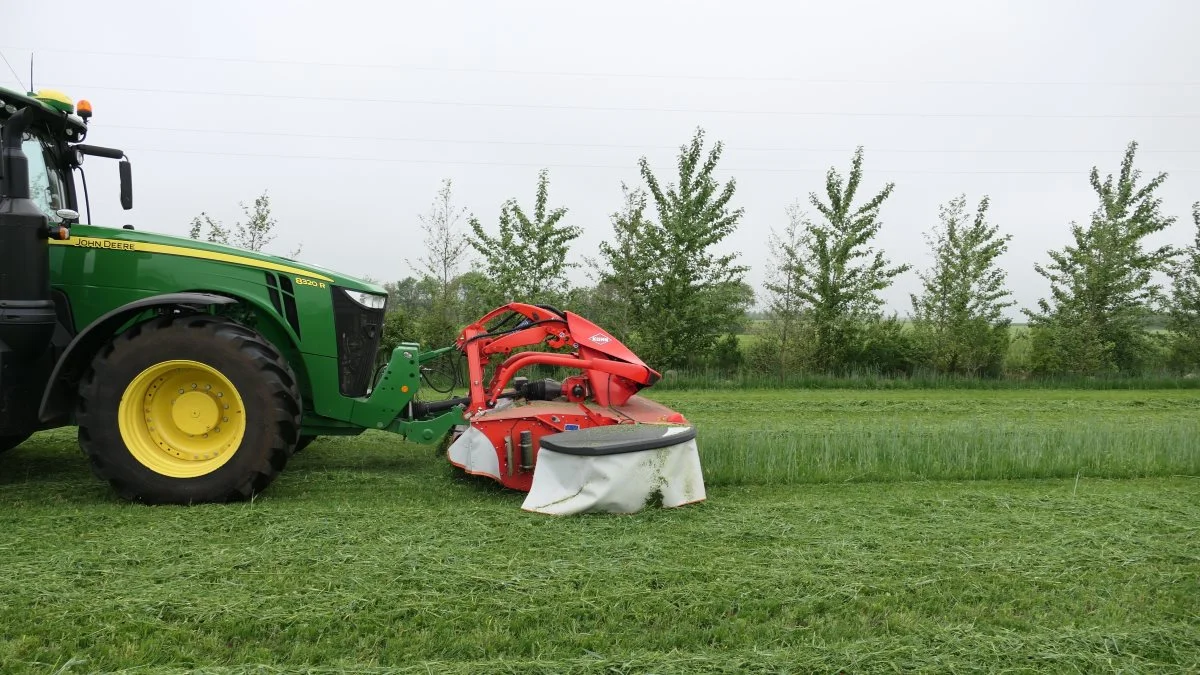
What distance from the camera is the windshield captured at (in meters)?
5.05

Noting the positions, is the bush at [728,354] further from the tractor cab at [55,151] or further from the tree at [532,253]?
the tractor cab at [55,151]

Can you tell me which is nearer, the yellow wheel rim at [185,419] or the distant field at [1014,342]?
the yellow wheel rim at [185,419]

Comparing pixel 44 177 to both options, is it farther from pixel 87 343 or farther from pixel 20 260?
pixel 87 343

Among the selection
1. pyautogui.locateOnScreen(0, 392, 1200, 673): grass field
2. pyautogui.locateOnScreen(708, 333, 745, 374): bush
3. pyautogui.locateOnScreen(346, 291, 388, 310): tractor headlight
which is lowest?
pyautogui.locateOnScreen(0, 392, 1200, 673): grass field

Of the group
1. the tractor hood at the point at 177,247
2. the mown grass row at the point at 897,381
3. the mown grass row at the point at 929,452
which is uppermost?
the tractor hood at the point at 177,247

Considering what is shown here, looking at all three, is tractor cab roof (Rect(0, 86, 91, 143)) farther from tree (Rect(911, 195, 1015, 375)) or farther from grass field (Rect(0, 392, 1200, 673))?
tree (Rect(911, 195, 1015, 375))

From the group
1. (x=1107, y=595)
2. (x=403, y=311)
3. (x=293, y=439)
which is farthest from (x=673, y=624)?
(x=403, y=311)

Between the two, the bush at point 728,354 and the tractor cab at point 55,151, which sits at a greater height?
the tractor cab at point 55,151

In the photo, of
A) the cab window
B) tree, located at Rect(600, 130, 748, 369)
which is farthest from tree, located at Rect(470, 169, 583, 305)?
the cab window

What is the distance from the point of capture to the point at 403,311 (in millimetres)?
13500

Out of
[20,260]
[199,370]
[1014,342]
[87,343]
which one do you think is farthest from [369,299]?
[1014,342]

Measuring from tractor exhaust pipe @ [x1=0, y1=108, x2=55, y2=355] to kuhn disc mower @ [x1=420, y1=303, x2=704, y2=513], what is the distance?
7.96ft

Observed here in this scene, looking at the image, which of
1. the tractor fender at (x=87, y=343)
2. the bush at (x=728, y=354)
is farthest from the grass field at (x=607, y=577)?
the bush at (x=728, y=354)

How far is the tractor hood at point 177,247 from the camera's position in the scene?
16.4ft
